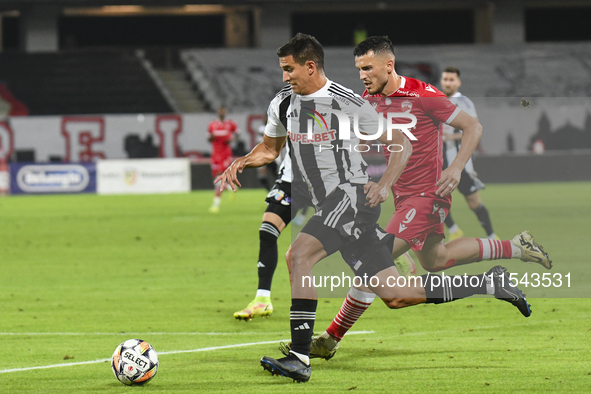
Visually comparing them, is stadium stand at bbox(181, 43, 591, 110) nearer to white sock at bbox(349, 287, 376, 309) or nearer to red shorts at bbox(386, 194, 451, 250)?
red shorts at bbox(386, 194, 451, 250)

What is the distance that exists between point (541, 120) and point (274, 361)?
30458 mm

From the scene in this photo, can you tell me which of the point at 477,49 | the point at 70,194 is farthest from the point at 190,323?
the point at 477,49

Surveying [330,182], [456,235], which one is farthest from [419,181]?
[456,235]

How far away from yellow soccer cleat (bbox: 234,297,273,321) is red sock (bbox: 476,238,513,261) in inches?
82.8

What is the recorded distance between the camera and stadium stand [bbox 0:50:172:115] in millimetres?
33219

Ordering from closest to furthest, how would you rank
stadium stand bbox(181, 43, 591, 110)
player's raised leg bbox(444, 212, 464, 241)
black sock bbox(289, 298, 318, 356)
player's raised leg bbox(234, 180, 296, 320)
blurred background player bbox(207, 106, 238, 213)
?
black sock bbox(289, 298, 318, 356) < player's raised leg bbox(444, 212, 464, 241) < player's raised leg bbox(234, 180, 296, 320) < blurred background player bbox(207, 106, 238, 213) < stadium stand bbox(181, 43, 591, 110)

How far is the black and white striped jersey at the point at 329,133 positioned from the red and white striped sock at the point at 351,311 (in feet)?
2.12

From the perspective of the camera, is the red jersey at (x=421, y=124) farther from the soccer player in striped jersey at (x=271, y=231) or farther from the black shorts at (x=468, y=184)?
the soccer player in striped jersey at (x=271, y=231)

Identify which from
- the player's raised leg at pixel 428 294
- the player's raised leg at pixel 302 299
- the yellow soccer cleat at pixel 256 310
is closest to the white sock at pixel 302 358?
the player's raised leg at pixel 302 299

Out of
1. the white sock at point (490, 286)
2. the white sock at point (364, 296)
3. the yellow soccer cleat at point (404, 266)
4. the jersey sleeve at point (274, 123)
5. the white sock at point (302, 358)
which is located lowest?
the white sock at point (302, 358)

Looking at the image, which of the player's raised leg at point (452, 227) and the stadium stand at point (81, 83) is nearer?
the player's raised leg at point (452, 227)

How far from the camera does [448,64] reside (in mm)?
35719

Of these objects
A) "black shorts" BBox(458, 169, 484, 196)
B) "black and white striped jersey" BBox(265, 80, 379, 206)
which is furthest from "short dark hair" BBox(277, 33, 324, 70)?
"black shorts" BBox(458, 169, 484, 196)

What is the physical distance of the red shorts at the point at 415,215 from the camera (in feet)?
17.6
